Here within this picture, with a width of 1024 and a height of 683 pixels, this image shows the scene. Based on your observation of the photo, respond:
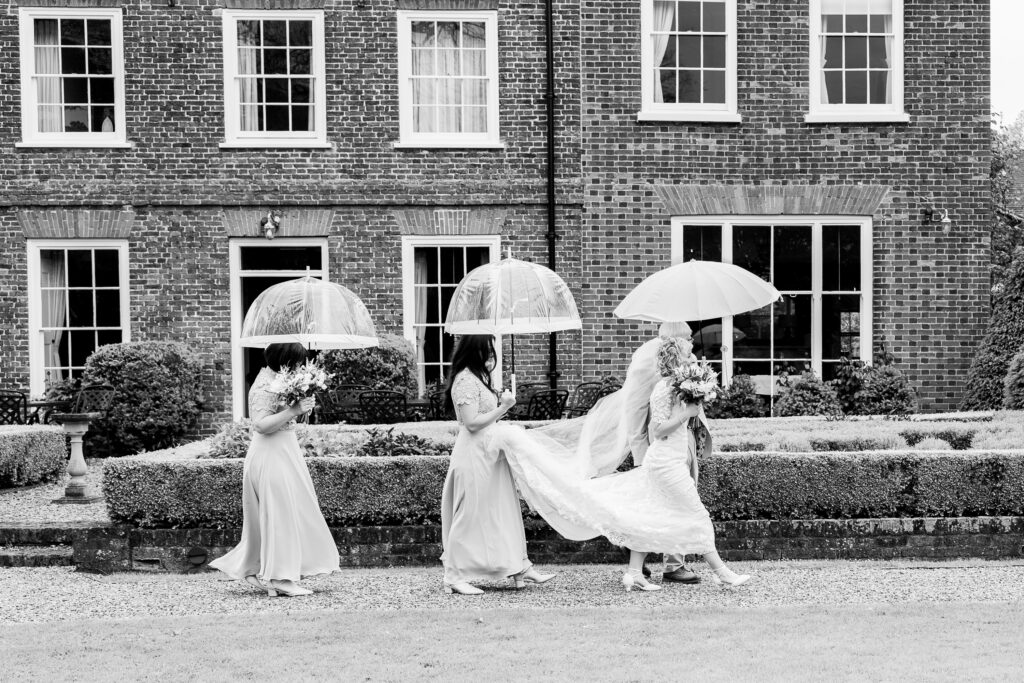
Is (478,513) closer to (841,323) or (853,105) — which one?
(841,323)

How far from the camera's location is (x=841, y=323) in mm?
15805

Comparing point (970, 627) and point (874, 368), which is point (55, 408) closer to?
point (874, 368)

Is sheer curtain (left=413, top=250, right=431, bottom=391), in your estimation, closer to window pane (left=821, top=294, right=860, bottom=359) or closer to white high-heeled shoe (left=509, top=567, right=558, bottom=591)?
window pane (left=821, top=294, right=860, bottom=359)

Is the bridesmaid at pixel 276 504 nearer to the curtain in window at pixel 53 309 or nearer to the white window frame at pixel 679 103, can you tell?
the curtain in window at pixel 53 309

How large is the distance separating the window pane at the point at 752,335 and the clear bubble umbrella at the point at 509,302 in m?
6.88

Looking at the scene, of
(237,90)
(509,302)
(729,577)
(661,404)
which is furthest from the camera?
(237,90)

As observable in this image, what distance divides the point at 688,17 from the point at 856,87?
2327 millimetres

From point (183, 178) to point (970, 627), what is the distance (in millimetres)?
11518

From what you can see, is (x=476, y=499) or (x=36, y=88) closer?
(x=476, y=499)

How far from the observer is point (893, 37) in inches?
619

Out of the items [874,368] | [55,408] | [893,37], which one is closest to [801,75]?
[893,37]

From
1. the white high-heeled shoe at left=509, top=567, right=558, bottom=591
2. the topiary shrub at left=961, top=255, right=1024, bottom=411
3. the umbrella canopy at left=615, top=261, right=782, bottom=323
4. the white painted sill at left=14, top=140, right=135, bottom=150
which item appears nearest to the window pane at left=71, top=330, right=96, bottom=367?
the white painted sill at left=14, top=140, right=135, bottom=150

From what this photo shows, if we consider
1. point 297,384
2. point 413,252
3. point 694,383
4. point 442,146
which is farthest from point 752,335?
point 297,384

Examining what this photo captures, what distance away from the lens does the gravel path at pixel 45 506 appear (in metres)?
10.6
